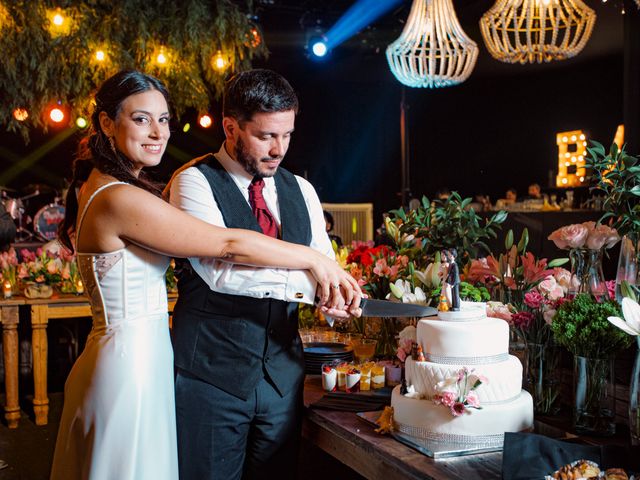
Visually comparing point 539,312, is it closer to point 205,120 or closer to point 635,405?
point 635,405

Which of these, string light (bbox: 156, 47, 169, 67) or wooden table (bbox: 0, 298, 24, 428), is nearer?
wooden table (bbox: 0, 298, 24, 428)

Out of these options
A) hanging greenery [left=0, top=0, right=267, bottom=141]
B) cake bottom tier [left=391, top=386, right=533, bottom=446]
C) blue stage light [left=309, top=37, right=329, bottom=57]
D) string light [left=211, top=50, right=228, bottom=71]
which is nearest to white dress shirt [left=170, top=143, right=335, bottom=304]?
cake bottom tier [left=391, top=386, right=533, bottom=446]

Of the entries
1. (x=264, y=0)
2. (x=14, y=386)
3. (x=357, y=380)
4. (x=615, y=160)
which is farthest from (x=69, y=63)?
(x=615, y=160)

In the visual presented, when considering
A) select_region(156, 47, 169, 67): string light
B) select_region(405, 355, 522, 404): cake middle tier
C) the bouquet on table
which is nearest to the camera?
select_region(405, 355, 522, 404): cake middle tier

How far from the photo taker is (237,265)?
1.77m

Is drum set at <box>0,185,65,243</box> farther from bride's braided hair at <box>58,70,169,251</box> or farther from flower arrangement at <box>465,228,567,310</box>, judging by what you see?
flower arrangement at <box>465,228,567,310</box>

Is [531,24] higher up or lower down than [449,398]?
higher up

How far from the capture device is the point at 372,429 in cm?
181

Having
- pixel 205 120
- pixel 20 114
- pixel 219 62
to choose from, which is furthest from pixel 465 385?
pixel 205 120

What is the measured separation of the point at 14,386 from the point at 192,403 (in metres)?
3.46

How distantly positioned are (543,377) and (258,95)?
101 cm

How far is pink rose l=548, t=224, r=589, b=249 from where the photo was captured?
1.84m

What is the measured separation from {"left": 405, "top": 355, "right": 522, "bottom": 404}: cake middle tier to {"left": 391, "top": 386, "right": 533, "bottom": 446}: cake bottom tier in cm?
2

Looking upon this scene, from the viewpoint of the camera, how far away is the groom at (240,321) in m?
1.83
